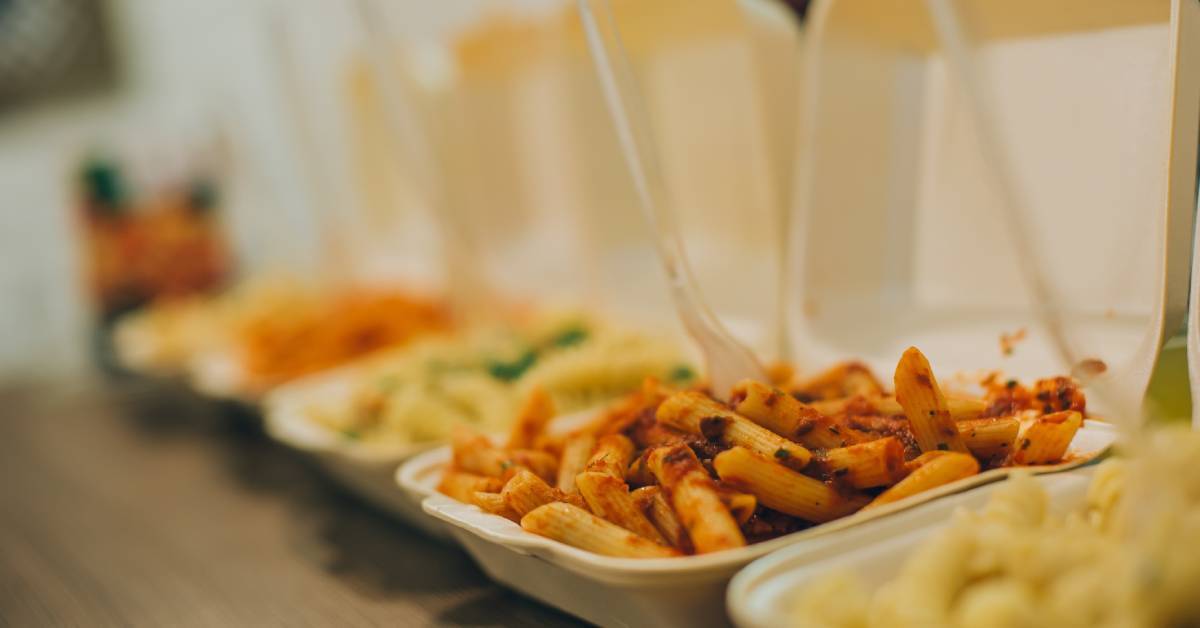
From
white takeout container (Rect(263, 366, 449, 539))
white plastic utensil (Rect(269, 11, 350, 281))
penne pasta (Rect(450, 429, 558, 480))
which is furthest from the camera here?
white plastic utensil (Rect(269, 11, 350, 281))

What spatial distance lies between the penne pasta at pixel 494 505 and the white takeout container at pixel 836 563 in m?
0.22

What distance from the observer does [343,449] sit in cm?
107

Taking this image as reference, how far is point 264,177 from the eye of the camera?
238cm

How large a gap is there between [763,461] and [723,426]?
0.06 metres

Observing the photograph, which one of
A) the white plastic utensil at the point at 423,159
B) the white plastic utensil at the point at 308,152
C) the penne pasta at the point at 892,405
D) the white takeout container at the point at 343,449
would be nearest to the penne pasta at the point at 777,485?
the penne pasta at the point at 892,405

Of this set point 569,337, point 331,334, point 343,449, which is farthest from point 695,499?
point 331,334

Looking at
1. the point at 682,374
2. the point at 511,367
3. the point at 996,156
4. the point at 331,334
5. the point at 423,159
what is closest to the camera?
the point at 996,156

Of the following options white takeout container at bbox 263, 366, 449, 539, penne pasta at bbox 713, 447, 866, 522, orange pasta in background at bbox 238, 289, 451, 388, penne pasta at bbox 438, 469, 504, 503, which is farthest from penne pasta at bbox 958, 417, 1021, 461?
orange pasta in background at bbox 238, 289, 451, 388

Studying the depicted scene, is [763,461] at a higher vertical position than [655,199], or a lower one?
lower

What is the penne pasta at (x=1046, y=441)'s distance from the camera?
2.28ft

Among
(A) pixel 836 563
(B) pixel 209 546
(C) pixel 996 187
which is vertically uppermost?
(C) pixel 996 187

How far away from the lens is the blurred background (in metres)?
1.24

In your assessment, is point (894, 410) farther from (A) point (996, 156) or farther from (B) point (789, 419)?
(A) point (996, 156)

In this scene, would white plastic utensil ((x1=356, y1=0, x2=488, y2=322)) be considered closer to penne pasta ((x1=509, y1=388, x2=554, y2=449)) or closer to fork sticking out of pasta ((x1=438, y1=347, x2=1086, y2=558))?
penne pasta ((x1=509, y1=388, x2=554, y2=449))
